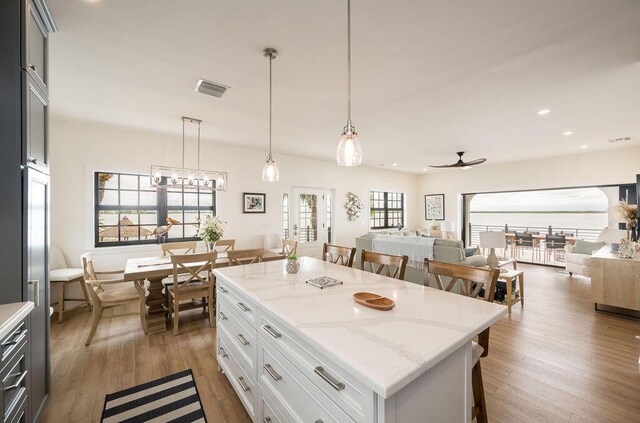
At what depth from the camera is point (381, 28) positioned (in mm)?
1880

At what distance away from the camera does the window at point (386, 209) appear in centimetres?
794

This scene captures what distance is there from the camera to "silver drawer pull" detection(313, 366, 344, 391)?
0.96 meters

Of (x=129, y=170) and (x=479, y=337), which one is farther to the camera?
(x=129, y=170)

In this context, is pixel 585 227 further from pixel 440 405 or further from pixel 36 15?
pixel 36 15

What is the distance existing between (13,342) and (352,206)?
21.0ft

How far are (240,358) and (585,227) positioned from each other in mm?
9571

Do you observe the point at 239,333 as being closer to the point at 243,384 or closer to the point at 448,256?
the point at 243,384

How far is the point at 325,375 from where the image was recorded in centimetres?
102

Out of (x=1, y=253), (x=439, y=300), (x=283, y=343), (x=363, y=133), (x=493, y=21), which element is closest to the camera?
(x=283, y=343)

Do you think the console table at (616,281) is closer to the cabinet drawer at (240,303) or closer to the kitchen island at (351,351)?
the kitchen island at (351,351)

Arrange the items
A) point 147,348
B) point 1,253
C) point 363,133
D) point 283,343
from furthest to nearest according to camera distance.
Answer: point 363,133, point 147,348, point 1,253, point 283,343

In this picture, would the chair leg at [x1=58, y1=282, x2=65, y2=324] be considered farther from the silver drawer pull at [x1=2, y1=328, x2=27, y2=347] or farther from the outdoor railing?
the outdoor railing

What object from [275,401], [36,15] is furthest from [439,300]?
[36,15]

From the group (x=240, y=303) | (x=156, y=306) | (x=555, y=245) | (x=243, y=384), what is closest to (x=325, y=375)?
(x=240, y=303)
